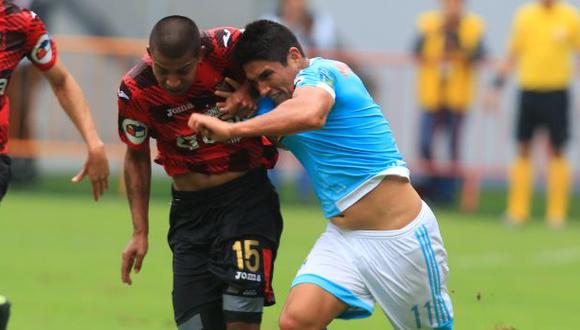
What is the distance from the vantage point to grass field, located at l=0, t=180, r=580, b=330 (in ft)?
33.8

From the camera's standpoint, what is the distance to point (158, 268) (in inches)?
498

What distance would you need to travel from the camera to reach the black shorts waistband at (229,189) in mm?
7684

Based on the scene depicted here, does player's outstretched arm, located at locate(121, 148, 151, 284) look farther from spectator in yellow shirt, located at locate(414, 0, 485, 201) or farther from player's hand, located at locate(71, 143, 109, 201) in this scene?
spectator in yellow shirt, located at locate(414, 0, 485, 201)

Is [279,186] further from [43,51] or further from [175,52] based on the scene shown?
[175,52]

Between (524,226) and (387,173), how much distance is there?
9926 mm

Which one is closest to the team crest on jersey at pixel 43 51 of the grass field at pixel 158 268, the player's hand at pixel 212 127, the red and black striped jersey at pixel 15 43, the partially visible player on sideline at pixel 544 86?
the red and black striped jersey at pixel 15 43

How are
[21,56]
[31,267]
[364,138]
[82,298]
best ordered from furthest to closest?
1. [31,267]
2. [82,298]
3. [21,56]
4. [364,138]

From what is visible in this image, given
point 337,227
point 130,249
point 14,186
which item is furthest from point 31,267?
point 14,186

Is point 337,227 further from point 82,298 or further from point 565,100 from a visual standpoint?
point 565,100

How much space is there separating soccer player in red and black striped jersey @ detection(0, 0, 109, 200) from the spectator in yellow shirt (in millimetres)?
10664

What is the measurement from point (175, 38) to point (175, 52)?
0.07 m

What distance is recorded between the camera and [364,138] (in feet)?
23.6

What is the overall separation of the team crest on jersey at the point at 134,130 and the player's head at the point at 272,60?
2.50ft

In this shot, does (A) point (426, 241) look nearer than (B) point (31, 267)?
Yes
